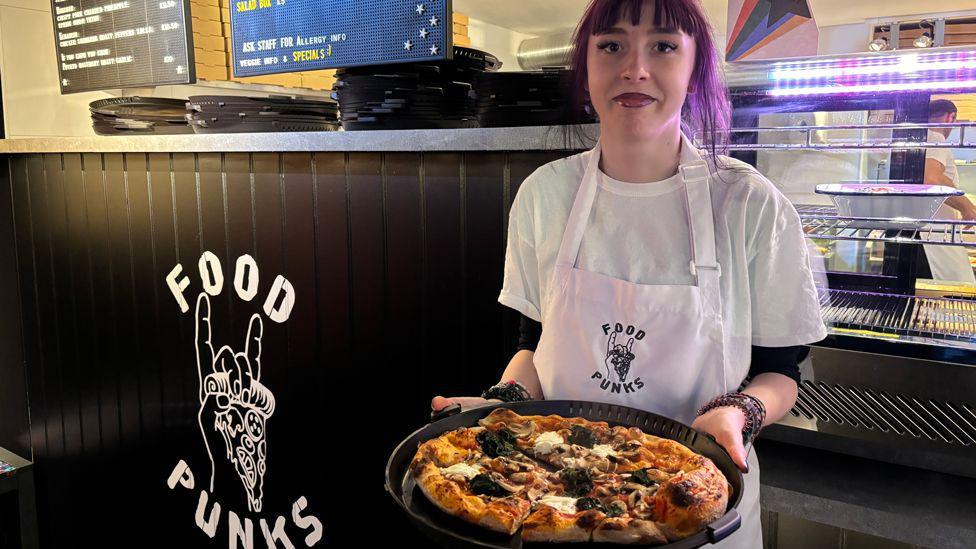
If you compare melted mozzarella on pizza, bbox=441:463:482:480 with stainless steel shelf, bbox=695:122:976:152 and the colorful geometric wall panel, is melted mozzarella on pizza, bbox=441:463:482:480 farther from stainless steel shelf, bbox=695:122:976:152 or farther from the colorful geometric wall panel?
the colorful geometric wall panel

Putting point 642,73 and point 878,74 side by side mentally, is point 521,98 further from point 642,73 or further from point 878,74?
point 878,74

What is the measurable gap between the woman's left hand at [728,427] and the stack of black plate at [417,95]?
1.16 m

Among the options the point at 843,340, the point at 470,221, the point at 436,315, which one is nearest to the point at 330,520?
the point at 436,315

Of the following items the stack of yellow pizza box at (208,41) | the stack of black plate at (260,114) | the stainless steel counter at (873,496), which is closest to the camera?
the stainless steel counter at (873,496)

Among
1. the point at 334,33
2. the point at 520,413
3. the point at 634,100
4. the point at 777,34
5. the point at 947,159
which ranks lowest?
the point at 520,413

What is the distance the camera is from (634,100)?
50.6 inches

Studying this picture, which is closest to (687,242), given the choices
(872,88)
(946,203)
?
(872,88)

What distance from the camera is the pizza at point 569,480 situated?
0.96m

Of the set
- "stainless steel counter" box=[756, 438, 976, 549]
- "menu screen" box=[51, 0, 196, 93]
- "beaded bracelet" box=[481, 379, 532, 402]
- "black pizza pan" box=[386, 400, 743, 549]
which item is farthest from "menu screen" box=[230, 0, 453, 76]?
"stainless steel counter" box=[756, 438, 976, 549]

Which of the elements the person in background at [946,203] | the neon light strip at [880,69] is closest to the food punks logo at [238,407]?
the neon light strip at [880,69]

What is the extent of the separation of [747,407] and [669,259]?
304 millimetres

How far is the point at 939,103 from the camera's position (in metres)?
1.60

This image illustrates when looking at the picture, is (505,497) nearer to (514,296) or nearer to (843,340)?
(514,296)

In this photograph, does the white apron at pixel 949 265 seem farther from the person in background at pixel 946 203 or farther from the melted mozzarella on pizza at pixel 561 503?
the melted mozzarella on pizza at pixel 561 503
